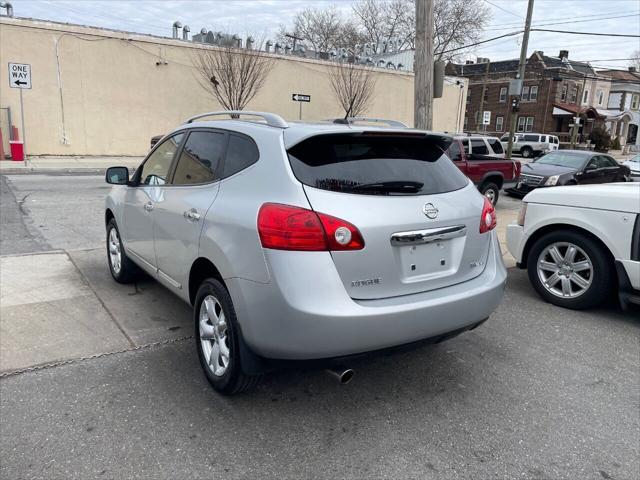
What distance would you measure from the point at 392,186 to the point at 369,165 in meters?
0.18

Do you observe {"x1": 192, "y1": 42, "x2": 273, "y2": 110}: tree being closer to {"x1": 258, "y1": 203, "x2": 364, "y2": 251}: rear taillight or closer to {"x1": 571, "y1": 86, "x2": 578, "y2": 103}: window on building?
{"x1": 258, "y1": 203, "x2": 364, "y2": 251}: rear taillight

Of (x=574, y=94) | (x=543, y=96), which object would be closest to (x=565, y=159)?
(x=543, y=96)

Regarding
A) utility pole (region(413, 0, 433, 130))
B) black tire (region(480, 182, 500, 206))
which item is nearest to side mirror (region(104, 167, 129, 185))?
utility pole (region(413, 0, 433, 130))

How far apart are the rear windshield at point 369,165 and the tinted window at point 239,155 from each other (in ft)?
1.06

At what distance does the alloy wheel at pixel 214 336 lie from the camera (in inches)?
122

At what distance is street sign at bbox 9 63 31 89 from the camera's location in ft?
49.9

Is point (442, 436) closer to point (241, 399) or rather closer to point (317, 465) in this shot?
point (317, 465)

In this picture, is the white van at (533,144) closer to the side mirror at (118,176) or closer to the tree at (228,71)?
the tree at (228,71)

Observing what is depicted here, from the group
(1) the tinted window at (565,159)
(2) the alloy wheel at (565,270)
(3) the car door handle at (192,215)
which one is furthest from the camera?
(1) the tinted window at (565,159)

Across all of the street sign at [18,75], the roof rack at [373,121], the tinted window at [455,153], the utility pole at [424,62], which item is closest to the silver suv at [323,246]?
the roof rack at [373,121]

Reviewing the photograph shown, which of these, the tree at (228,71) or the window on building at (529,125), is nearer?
the tree at (228,71)

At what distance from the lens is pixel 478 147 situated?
13.6 meters

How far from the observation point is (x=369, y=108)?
31547mm

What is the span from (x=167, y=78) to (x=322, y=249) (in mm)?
23459
